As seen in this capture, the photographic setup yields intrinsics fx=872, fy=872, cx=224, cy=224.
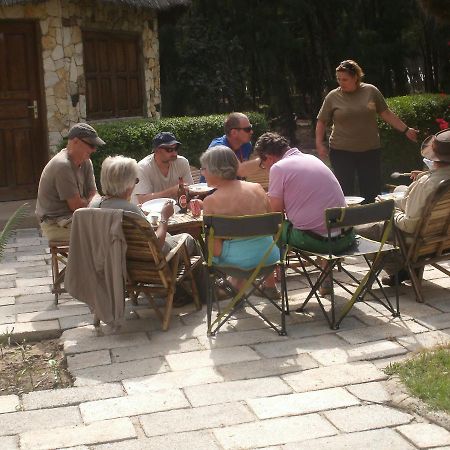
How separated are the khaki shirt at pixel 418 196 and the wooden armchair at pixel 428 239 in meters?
0.05

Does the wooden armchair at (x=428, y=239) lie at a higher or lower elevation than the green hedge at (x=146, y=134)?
lower

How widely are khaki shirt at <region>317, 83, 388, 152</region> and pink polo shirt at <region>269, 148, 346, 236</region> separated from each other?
2.33 m

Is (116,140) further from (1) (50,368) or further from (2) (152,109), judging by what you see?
(1) (50,368)

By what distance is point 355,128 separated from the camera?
834 centimetres

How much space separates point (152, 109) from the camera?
1305cm

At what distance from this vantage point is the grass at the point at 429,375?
4367 millimetres

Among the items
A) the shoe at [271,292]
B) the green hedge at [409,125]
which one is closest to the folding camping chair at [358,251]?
the shoe at [271,292]

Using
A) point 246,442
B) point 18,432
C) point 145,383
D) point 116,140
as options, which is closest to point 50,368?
point 145,383

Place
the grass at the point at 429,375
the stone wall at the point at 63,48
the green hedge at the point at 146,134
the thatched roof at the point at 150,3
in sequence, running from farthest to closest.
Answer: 1. the thatched roof at the point at 150,3
2. the stone wall at the point at 63,48
3. the green hedge at the point at 146,134
4. the grass at the point at 429,375

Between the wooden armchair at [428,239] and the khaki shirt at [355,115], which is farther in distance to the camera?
the khaki shirt at [355,115]

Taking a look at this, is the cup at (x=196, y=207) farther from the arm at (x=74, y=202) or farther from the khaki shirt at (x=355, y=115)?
the khaki shirt at (x=355, y=115)

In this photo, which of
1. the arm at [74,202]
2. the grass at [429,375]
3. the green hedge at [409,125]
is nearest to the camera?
the grass at [429,375]

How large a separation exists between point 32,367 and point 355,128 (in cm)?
424

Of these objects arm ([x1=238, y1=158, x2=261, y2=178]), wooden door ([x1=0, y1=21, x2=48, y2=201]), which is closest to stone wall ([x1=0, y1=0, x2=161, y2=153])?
wooden door ([x1=0, y1=21, x2=48, y2=201])
